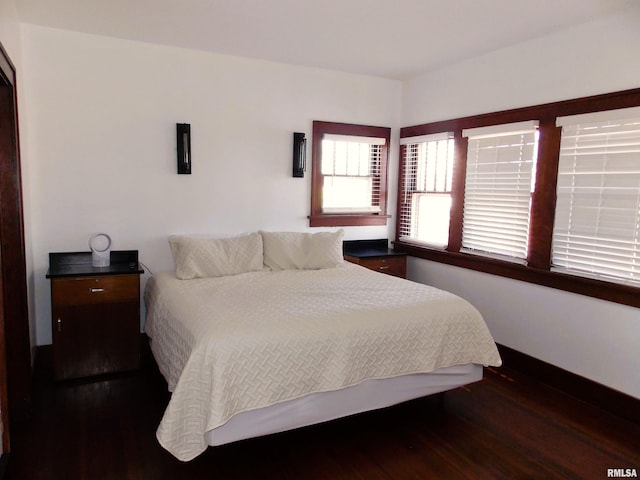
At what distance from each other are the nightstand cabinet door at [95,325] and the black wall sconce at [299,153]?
1.81 m

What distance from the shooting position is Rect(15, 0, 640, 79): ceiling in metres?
2.82

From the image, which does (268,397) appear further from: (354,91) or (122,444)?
(354,91)

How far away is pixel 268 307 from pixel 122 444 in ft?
3.52

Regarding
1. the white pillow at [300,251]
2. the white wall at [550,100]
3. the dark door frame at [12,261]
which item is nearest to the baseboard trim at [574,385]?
the white wall at [550,100]

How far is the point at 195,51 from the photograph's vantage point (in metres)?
3.82

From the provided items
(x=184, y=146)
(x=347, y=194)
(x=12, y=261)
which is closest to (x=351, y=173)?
(x=347, y=194)

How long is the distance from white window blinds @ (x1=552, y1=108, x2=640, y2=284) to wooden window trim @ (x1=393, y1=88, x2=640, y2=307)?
0.06m

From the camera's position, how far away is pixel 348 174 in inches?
185

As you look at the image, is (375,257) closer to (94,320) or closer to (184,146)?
(184,146)

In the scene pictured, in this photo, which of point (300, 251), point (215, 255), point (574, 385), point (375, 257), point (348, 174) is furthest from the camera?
point (348, 174)

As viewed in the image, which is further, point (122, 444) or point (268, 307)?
point (268, 307)

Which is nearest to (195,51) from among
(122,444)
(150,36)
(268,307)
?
(150,36)

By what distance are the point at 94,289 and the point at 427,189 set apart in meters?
3.18

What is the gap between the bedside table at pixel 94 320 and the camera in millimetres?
3146
